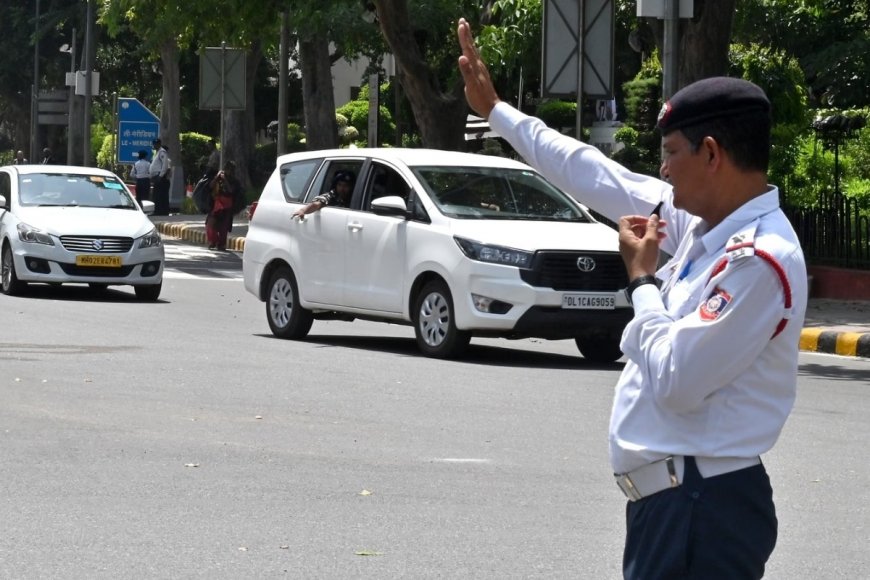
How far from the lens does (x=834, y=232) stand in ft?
64.3

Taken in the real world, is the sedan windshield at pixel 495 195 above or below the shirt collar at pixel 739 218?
above

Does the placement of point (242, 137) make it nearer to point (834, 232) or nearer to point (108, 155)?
point (834, 232)

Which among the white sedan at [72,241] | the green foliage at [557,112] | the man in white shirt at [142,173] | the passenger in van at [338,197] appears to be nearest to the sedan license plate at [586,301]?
the passenger in van at [338,197]

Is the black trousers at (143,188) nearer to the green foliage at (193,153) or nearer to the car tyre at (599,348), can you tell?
the green foliage at (193,153)

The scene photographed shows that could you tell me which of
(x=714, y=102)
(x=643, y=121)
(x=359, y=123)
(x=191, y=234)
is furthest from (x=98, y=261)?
(x=359, y=123)

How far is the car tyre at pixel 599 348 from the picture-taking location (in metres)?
→ 14.3

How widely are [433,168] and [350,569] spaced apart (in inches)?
346

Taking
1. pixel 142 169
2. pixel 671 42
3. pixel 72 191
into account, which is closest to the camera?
pixel 671 42

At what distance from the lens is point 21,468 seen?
8305 millimetres

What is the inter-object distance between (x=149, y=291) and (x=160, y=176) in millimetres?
20592

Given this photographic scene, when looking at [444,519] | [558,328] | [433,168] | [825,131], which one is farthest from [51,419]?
[825,131]

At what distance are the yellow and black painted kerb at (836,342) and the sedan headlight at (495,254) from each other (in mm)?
3637

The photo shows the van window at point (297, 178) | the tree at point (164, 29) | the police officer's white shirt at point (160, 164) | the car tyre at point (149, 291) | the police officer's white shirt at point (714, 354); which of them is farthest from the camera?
the police officer's white shirt at point (160, 164)

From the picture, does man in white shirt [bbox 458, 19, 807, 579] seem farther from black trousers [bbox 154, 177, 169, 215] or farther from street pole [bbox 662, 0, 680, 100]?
black trousers [bbox 154, 177, 169, 215]
